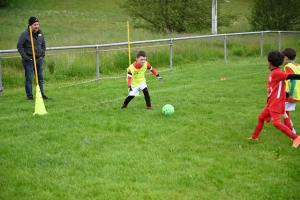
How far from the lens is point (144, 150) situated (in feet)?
22.7

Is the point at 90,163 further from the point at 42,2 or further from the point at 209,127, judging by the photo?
the point at 42,2

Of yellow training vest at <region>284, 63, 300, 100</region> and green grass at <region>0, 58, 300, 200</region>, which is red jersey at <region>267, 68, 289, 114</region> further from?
yellow training vest at <region>284, 63, 300, 100</region>

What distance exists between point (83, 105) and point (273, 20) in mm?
21749

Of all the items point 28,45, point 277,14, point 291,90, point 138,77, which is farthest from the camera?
point 277,14

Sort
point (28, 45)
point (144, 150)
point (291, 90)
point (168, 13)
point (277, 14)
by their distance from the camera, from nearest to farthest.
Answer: point (144, 150), point (291, 90), point (28, 45), point (168, 13), point (277, 14)

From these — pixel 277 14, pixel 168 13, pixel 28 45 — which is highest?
pixel 168 13

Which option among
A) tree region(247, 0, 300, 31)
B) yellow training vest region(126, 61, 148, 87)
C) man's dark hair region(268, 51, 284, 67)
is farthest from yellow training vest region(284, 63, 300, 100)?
tree region(247, 0, 300, 31)

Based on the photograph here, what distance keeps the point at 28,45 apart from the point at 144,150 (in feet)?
19.5

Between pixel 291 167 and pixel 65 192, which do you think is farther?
pixel 291 167

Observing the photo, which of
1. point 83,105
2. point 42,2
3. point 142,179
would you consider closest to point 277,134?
point 142,179

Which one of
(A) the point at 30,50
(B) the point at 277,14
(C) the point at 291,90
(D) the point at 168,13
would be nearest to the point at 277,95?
(C) the point at 291,90

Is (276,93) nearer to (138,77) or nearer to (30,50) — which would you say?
(138,77)

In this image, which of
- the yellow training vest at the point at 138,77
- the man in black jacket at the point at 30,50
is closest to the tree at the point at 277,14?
the man in black jacket at the point at 30,50

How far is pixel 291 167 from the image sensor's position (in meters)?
6.13
